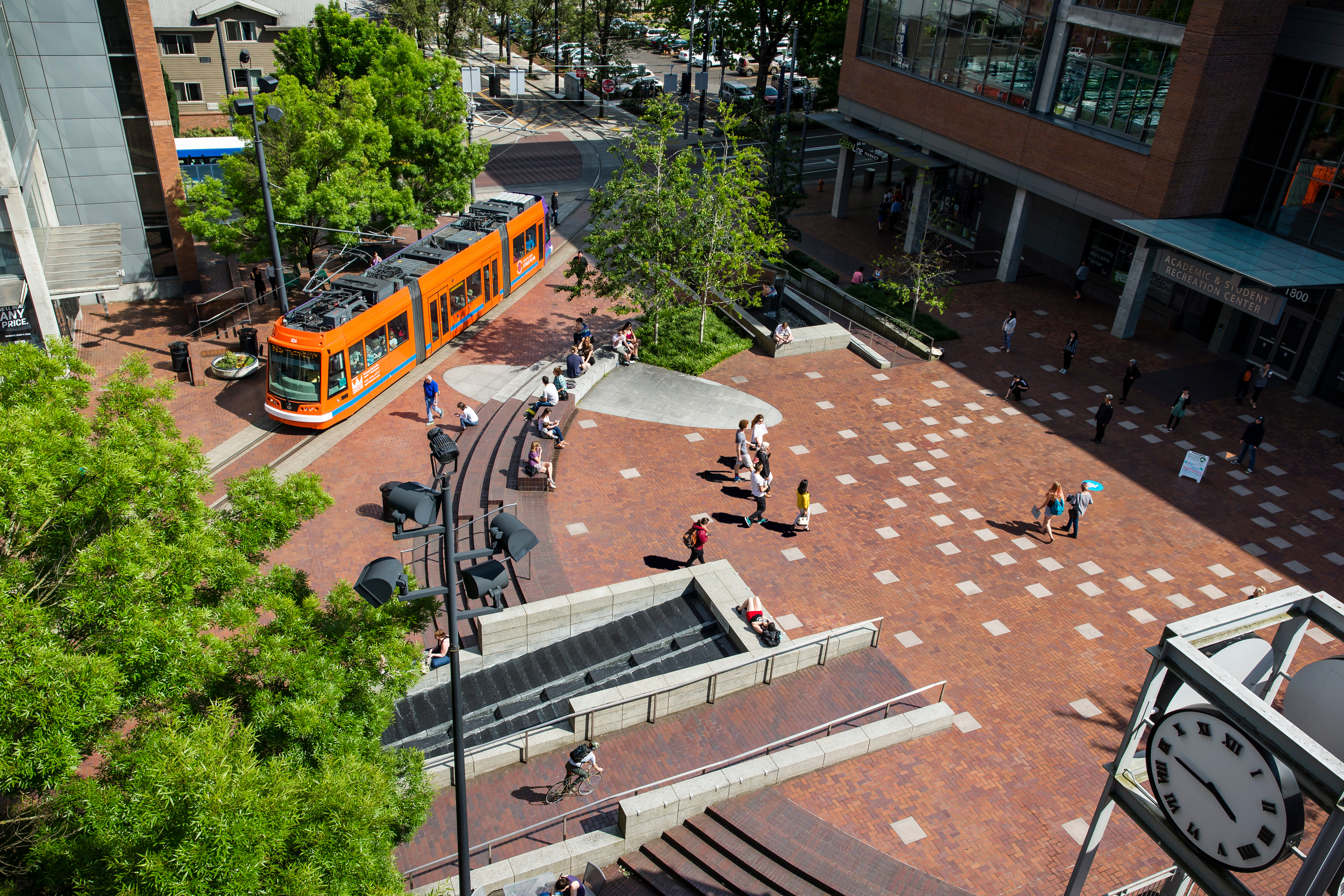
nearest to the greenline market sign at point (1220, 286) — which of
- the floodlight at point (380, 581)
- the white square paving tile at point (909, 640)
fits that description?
the white square paving tile at point (909, 640)

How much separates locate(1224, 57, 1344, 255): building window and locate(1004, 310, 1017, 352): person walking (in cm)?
766

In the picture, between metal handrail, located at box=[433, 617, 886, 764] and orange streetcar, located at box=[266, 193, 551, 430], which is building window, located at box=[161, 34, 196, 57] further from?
metal handrail, located at box=[433, 617, 886, 764]

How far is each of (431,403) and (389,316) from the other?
9.72ft

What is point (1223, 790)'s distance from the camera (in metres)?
9.79

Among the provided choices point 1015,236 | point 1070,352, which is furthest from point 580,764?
point 1015,236

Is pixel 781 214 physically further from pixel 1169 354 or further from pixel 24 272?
pixel 24 272

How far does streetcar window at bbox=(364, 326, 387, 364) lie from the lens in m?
26.6

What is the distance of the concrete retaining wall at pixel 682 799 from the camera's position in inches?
556

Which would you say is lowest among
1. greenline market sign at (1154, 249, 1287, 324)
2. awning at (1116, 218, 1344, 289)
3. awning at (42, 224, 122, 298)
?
awning at (42, 224, 122, 298)

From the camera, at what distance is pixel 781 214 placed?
126 ft

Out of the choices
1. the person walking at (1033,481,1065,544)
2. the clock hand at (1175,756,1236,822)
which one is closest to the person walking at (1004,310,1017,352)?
the person walking at (1033,481,1065,544)

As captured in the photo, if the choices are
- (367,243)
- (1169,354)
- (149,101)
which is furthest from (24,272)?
(1169,354)

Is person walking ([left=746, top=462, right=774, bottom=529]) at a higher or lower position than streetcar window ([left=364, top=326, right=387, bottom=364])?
lower

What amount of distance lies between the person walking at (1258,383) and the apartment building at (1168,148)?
1.64m
